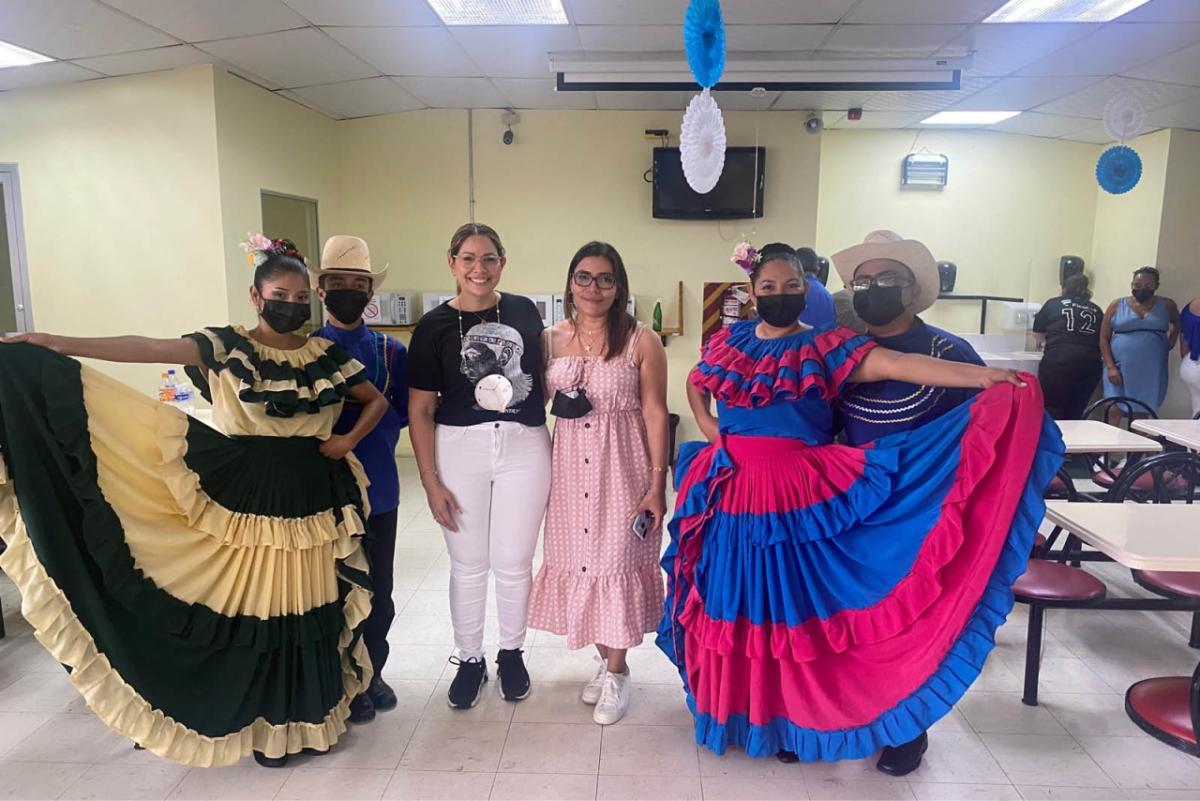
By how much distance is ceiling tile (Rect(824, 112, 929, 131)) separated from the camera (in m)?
6.14

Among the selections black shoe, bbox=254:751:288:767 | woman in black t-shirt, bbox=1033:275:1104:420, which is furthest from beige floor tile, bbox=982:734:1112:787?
woman in black t-shirt, bbox=1033:275:1104:420

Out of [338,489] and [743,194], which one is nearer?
[338,489]

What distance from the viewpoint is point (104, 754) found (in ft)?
7.88

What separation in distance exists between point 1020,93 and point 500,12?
12.9ft

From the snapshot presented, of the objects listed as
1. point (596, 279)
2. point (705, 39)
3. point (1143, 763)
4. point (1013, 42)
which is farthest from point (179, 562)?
point (1013, 42)

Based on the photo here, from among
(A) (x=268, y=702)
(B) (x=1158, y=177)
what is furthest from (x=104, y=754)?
(B) (x=1158, y=177)

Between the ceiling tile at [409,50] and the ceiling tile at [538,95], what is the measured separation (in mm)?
306

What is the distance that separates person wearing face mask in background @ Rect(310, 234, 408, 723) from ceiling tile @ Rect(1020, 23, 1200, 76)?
422 cm

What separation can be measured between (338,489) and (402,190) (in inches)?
168

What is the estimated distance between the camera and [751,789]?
2236 millimetres

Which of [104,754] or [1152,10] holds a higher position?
[1152,10]

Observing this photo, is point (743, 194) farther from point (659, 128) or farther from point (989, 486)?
point (989, 486)

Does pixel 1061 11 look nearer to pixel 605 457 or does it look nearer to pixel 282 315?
pixel 605 457

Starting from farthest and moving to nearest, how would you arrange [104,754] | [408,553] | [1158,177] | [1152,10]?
[1158,177] → [408,553] → [1152,10] → [104,754]
